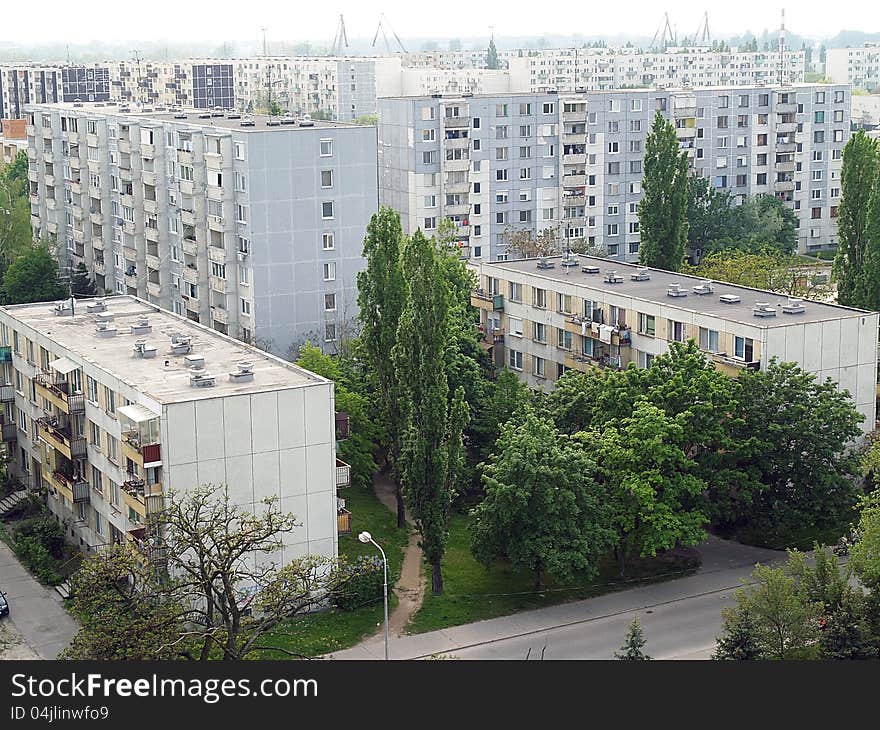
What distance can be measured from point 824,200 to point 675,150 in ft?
130

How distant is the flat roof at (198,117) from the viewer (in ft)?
203

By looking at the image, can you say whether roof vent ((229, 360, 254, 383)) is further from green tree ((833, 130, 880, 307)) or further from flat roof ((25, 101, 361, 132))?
green tree ((833, 130, 880, 307))

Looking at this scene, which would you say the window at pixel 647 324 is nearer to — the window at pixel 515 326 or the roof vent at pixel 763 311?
the roof vent at pixel 763 311

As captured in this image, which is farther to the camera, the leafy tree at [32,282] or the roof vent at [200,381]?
the leafy tree at [32,282]

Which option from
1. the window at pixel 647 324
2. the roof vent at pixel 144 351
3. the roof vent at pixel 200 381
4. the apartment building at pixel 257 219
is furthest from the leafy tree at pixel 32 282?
the roof vent at pixel 200 381

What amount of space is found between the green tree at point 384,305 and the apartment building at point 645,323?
10.2m

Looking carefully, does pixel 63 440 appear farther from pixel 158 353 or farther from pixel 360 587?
pixel 360 587

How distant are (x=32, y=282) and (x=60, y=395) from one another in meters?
32.6

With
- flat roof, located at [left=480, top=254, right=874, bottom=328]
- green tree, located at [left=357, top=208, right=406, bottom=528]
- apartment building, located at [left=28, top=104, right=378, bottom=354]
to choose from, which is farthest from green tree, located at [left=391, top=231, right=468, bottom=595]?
apartment building, located at [left=28, top=104, right=378, bottom=354]

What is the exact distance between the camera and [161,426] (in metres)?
35.9

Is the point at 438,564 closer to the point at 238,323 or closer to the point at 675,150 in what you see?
the point at 238,323

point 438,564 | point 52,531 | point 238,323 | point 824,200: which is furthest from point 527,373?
point 824,200

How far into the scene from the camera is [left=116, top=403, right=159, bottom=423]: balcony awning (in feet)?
119

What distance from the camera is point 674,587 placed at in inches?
1615
